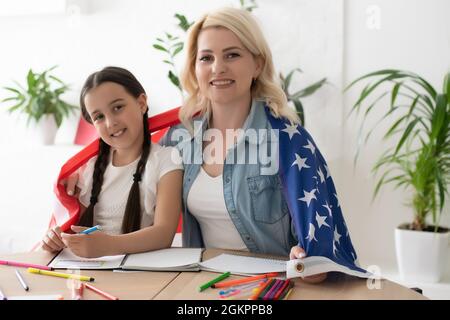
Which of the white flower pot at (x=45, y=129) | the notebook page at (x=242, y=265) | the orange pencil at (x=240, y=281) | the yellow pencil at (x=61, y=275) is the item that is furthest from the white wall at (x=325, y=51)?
the yellow pencil at (x=61, y=275)

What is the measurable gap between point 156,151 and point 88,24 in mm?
1848

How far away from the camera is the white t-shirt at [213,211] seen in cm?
141

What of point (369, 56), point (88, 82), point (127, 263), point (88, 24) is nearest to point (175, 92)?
point (88, 24)

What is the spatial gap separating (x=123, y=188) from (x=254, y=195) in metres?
0.39

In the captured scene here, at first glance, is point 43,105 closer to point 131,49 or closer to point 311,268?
point 131,49

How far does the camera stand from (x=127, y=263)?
1.15 m

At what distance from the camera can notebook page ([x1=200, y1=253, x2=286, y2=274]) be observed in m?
1.10

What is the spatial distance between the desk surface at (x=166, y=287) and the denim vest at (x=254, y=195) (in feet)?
1.02

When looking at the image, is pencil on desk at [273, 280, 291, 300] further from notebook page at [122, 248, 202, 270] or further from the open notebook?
notebook page at [122, 248, 202, 270]

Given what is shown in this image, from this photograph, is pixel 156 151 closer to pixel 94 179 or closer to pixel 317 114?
pixel 94 179

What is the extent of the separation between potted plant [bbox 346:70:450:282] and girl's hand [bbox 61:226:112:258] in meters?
1.49

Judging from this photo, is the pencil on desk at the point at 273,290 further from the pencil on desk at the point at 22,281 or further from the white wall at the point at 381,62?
the white wall at the point at 381,62

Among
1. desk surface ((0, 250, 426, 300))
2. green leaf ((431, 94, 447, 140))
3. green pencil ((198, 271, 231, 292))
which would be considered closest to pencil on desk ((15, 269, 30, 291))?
desk surface ((0, 250, 426, 300))

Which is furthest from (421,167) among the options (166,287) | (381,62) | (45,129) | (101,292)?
(45,129)
